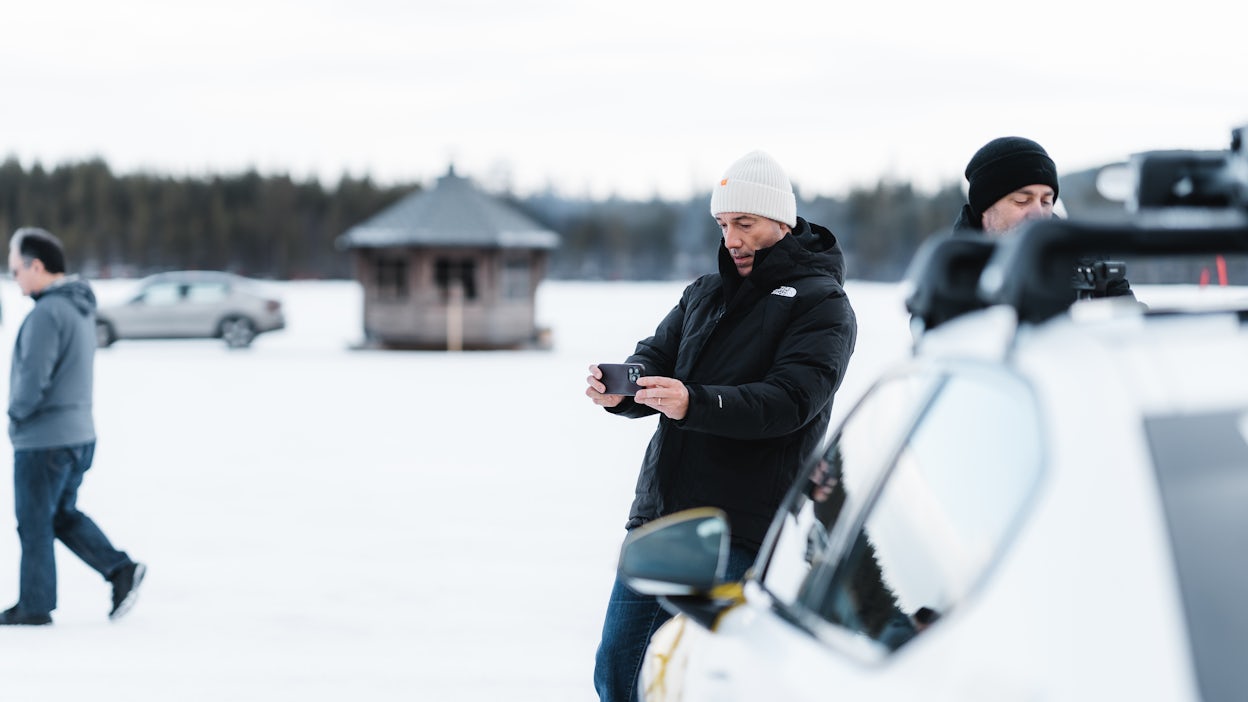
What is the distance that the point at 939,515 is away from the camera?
171 centimetres

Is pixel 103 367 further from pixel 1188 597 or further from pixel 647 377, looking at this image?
pixel 1188 597

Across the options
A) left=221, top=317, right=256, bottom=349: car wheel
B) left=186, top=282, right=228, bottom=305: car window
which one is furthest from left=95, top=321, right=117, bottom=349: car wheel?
left=221, top=317, right=256, bottom=349: car wheel

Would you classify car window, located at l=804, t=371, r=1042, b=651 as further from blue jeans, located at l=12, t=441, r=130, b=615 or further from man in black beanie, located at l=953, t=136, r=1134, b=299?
blue jeans, located at l=12, t=441, r=130, b=615

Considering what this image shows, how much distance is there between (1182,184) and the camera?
171cm

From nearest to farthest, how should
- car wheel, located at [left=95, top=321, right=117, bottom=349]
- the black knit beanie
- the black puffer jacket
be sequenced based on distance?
1. the black puffer jacket
2. the black knit beanie
3. car wheel, located at [left=95, top=321, right=117, bottom=349]

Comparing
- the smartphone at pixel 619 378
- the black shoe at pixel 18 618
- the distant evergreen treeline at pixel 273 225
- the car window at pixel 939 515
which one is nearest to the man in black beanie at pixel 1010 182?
the smartphone at pixel 619 378

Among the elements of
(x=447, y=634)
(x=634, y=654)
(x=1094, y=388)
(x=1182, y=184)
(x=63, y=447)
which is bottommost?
(x=447, y=634)

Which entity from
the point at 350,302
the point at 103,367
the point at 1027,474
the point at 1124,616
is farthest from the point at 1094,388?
the point at 350,302

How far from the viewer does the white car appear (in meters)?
1.16

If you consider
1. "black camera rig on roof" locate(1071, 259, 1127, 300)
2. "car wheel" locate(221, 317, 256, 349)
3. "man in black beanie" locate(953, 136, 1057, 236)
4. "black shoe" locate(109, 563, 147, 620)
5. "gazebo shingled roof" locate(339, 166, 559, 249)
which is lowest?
"car wheel" locate(221, 317, 256, 349)

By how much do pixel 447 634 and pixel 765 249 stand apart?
2.84 metres

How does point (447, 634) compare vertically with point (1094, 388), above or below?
below

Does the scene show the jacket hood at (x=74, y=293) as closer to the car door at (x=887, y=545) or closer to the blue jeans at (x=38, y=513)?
the blue jeans at (x=38, y=513)

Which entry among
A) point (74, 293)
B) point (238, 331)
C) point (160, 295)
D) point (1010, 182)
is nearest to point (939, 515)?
point (1010, 182)
